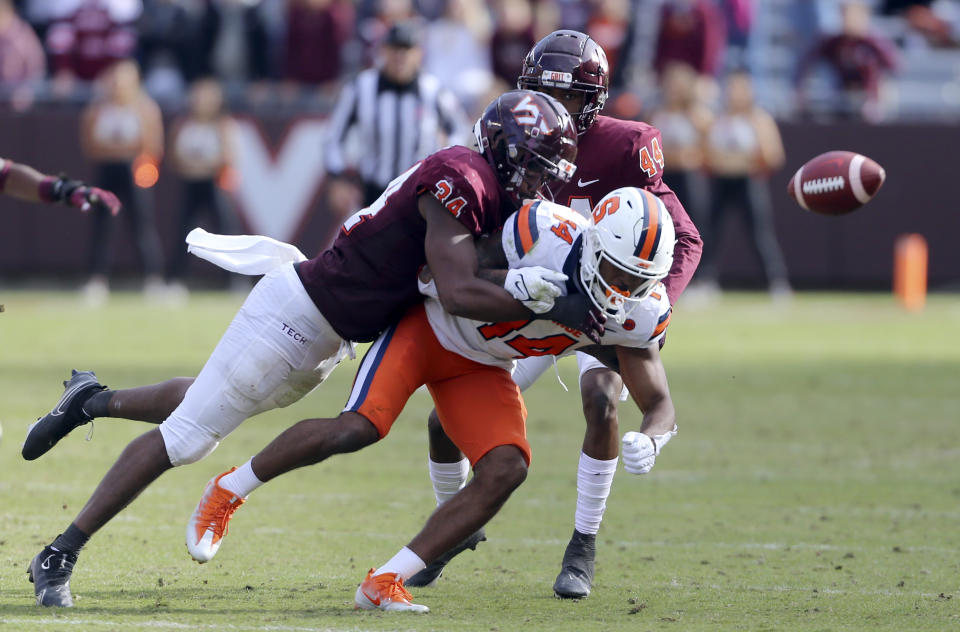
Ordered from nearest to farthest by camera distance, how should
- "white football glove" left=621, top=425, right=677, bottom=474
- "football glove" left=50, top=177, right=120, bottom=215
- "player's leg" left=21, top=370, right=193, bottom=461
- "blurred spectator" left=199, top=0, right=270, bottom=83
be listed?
1. "white football glove" left=621, top=425, right=677, bottom=474
2. "player's leg" left=21, top=370, right=193, bottom=461
3. "football glove" left=50, top=177, right=120, bottom=215
4. "blurred spectator" left=199, top=0, right=270, bottom=83

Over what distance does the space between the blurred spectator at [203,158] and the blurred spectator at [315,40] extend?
0.99m

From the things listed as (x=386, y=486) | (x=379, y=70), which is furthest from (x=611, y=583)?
(x=379, y=70)

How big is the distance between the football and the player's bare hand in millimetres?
1216

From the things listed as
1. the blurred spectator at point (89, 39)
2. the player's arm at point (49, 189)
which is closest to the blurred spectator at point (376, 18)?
the blurred spectator at point (89, 39)

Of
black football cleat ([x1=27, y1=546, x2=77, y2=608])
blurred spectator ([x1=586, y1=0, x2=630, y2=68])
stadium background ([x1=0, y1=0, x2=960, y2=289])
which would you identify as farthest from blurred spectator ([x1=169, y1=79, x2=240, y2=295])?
black football cleat ([x1=27, y1=546, x2=77, y2=608])

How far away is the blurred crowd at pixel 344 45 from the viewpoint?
536 inches

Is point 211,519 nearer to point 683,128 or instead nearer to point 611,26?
point 683,128

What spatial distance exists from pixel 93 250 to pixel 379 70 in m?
5.16

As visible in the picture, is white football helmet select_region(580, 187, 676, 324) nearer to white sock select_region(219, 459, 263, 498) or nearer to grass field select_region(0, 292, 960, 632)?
grass field select_region(0, 292, 960, 632)

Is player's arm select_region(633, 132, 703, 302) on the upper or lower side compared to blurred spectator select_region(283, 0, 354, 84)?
upper

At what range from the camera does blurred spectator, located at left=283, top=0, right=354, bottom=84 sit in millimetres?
13875

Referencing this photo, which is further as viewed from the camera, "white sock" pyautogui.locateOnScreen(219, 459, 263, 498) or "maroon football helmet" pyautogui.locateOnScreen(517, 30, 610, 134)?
"maroon football helmet" pyautogui.locateOnScreen(517, 30, 610, 134)

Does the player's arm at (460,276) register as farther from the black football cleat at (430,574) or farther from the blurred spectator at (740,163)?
the blurred spectator at (740,163)

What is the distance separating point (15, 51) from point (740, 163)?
6.75 m
